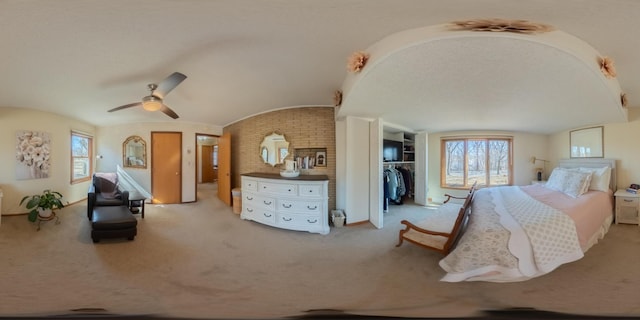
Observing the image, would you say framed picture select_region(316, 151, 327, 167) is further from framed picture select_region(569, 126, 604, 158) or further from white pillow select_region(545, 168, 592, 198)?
framed picture select_region(569, 126, 604, 158)

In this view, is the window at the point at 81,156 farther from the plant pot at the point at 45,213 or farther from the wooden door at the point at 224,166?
the wooden door at the point at 224,166

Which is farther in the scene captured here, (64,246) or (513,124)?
(64,246)

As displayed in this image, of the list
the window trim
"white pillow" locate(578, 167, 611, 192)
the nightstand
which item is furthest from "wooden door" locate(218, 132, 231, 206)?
the nightstand

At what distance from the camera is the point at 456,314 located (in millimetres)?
569

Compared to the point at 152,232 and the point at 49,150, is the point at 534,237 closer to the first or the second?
the point at 152,232

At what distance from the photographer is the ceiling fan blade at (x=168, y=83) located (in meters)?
1.90

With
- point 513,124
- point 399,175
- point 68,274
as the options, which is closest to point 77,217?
point 68,274

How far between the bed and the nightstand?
0.23 ft

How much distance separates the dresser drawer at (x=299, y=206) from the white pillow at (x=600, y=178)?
9.13 ft

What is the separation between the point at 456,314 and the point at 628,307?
60cm

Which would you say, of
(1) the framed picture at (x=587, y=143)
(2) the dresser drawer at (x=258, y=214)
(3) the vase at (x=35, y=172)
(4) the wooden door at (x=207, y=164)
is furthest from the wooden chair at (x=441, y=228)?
(4) the wooden door at (x=207, y=164)

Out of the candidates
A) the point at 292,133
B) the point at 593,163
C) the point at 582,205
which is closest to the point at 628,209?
the point at 582,205

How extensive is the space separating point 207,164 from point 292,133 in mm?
9559

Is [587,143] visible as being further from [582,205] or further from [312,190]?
[312,190]
